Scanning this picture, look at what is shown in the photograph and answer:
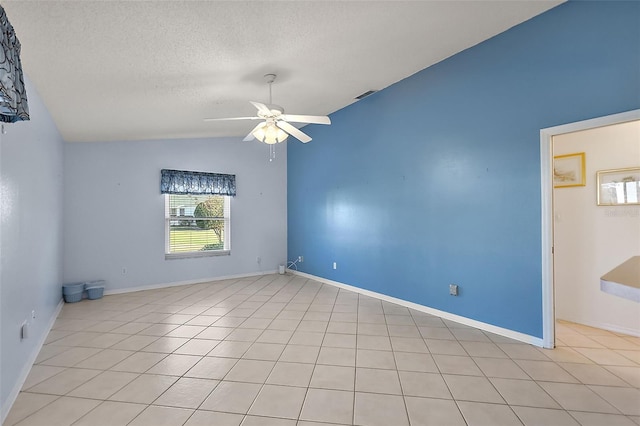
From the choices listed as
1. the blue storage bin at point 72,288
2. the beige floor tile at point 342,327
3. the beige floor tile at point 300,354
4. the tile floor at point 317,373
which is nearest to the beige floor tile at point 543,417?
the tile floor at point 317,373

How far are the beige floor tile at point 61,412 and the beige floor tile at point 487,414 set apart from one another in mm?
2410

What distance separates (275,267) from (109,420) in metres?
4.64

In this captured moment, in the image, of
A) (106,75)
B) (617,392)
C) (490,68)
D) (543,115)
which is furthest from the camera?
(490,68)

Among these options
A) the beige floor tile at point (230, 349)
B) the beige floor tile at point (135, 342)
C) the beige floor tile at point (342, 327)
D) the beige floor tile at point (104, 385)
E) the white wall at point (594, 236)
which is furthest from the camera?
the beige floor tile at point (342, 327)

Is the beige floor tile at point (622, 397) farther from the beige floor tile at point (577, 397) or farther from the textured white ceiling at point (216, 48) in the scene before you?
the textured white ceiling at point (216, 48)

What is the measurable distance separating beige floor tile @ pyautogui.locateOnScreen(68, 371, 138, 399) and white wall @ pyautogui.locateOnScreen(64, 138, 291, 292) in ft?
9.89

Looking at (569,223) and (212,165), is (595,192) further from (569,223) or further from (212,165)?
(212,165)

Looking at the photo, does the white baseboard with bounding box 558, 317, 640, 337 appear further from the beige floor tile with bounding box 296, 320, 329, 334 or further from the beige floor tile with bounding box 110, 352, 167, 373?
the beige floor tile with bounding box 110, 352, 167, 373

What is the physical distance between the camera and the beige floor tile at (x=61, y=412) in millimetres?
1763

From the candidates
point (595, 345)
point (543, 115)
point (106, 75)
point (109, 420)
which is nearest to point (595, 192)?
point (543, 115)

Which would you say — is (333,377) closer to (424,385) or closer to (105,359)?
(424,385)

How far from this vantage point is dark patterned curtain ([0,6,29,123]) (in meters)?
1.25

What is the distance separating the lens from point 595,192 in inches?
129

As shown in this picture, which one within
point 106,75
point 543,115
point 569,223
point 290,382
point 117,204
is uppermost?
point 106,75
